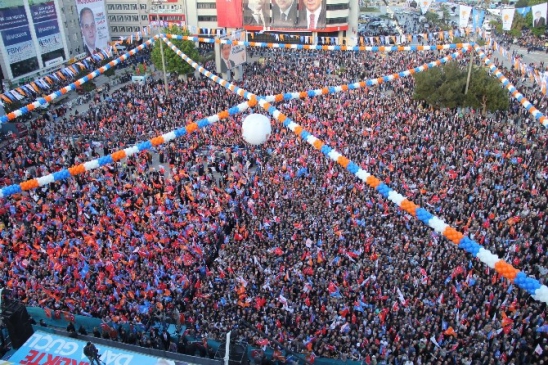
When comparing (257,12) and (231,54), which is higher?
(257,12)

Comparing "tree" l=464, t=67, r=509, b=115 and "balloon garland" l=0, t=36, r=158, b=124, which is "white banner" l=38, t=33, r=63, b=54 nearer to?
"balloon garland" l=0, t=36, r=158, b=124

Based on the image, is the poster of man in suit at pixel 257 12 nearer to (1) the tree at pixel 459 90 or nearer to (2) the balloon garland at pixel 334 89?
(2) the balloon garland at pixel 334 89

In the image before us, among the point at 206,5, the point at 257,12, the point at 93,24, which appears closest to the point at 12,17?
the point at 93,24

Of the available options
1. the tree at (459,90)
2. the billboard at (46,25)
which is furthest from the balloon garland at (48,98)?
the tree at (459,90)

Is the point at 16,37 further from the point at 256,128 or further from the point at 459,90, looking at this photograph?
the point at 459,90

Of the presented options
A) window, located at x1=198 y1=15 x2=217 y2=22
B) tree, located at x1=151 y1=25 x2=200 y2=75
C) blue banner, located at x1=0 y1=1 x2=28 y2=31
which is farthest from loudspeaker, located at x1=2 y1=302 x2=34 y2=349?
window, located at x1=198 y1=15 x2=217 y2=22
